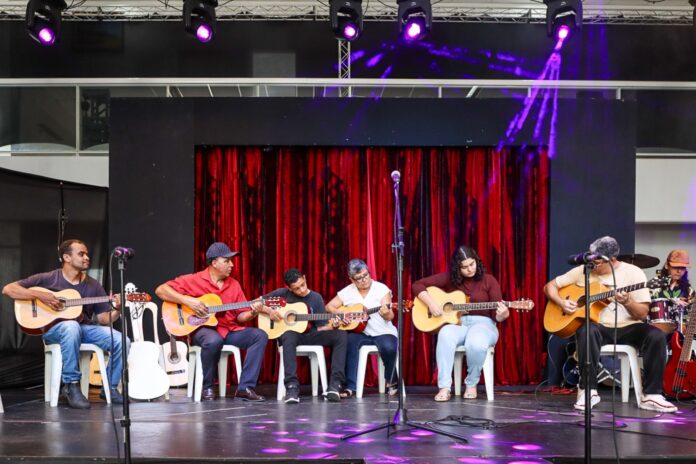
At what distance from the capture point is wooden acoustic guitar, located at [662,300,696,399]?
6.79 metres

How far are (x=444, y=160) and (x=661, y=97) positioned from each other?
3.99 metres

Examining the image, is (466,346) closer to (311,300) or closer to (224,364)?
(311,300)

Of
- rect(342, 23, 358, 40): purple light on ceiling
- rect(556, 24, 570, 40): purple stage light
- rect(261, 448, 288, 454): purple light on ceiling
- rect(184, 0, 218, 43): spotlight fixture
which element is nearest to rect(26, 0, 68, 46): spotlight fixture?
rect(184, 0, 218, 43): spotlight fixture

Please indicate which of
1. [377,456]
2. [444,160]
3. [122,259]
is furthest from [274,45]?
[377,456]

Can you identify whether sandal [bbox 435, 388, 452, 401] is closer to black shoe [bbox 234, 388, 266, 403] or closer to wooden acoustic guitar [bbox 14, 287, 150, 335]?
black shoe [bbox 234, 388, 266, 403]

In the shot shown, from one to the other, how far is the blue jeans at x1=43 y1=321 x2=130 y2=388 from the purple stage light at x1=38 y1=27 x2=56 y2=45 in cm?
264

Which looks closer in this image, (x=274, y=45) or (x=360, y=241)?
(x=360, y=241)

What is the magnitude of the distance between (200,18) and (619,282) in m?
4.29

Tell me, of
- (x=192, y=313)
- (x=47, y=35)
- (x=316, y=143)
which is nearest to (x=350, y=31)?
(x=316, y=143)

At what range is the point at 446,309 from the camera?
719 centimetres

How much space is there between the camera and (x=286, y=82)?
34.5 ft

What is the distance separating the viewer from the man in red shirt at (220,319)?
700 centimetres

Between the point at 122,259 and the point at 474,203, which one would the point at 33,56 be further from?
the point at 122,259

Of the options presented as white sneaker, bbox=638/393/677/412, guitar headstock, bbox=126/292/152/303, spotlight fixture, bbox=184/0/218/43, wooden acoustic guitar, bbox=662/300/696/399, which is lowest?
white sneaker, bbox=638/393/677/412
